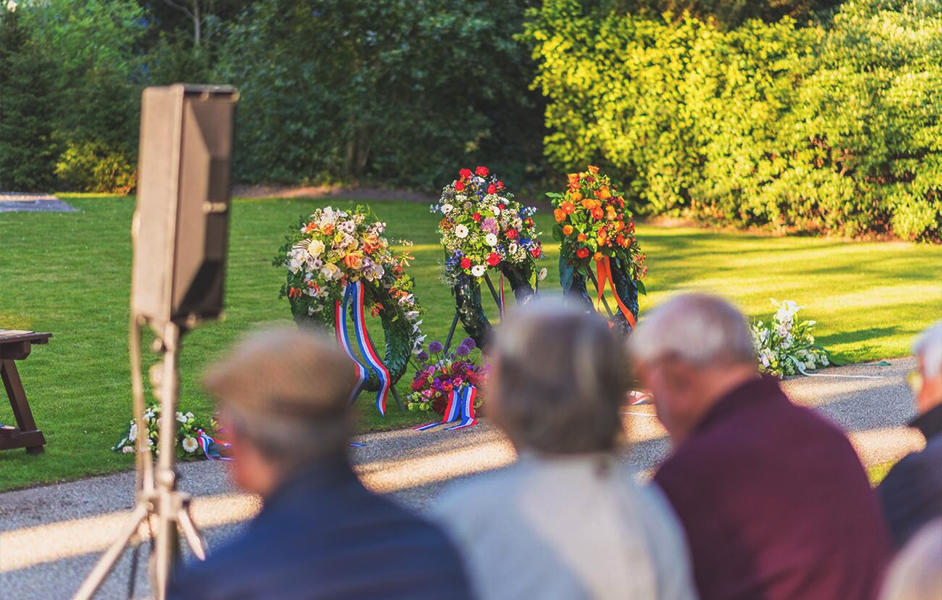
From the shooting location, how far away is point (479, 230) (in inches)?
350

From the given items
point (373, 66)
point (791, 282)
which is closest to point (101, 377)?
point (791, 282)

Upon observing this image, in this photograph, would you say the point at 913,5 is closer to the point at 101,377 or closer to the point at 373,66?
→ the point at 373,66

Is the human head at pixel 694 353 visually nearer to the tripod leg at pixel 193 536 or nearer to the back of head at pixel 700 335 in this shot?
the back of head at pixel 700 335

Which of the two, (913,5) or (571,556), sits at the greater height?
(913,5)

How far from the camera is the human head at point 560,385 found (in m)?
2.17

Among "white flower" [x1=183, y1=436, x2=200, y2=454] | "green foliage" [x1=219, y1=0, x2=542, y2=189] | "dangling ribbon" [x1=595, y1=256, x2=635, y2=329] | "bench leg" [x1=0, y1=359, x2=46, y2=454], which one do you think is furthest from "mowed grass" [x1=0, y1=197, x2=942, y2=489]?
"green foliage" [x1=219, y1=0, x2=542, y2=189]

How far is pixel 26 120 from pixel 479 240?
25.1 m

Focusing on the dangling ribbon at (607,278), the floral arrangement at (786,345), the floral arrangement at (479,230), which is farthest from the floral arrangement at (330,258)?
the floral arrangement at (786,345)

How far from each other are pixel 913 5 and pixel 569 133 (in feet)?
24.6

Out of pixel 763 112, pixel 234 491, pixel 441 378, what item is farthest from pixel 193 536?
pixel 763 112

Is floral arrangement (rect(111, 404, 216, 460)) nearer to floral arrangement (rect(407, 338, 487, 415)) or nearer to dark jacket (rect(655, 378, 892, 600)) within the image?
floral arrangement (rect(407, 338, 487, 415))

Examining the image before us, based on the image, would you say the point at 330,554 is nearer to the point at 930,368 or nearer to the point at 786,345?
the point at 930,368

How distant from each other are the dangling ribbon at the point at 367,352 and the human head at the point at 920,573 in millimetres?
7139

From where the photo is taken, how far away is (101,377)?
386 inches
